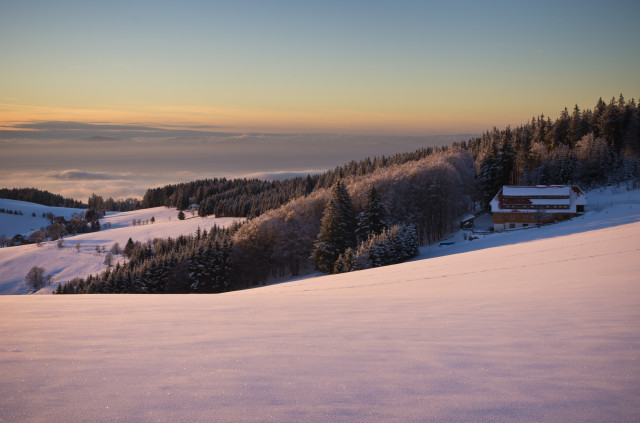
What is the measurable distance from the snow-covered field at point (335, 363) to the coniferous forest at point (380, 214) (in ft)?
115

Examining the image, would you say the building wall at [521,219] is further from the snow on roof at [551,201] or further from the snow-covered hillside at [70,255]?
the snow-covered hillside at [70,255]

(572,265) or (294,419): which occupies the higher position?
(294,419)

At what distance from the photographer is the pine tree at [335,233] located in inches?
1971

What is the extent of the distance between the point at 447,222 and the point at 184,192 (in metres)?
152

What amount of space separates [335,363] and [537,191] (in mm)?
59868

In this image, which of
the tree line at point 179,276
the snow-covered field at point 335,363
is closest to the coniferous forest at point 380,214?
the tree line at point 179,276

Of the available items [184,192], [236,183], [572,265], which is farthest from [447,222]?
[184,192]

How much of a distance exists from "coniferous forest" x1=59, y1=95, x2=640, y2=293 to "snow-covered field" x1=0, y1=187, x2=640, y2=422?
35.0m

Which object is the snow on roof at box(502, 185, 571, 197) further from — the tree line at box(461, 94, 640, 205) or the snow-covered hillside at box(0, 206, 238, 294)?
the snow-covered hillside at box(0, 206, 238, 294)

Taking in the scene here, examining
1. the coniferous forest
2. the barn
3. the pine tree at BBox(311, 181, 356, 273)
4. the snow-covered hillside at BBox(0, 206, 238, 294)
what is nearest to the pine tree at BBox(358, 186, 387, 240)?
the coniferous forest

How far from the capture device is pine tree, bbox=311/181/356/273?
164 ft

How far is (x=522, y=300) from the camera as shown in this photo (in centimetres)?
916

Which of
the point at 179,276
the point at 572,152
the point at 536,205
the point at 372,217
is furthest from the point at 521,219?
the point at 179,276

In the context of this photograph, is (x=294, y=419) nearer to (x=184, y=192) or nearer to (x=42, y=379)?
(x=42, y=379)
